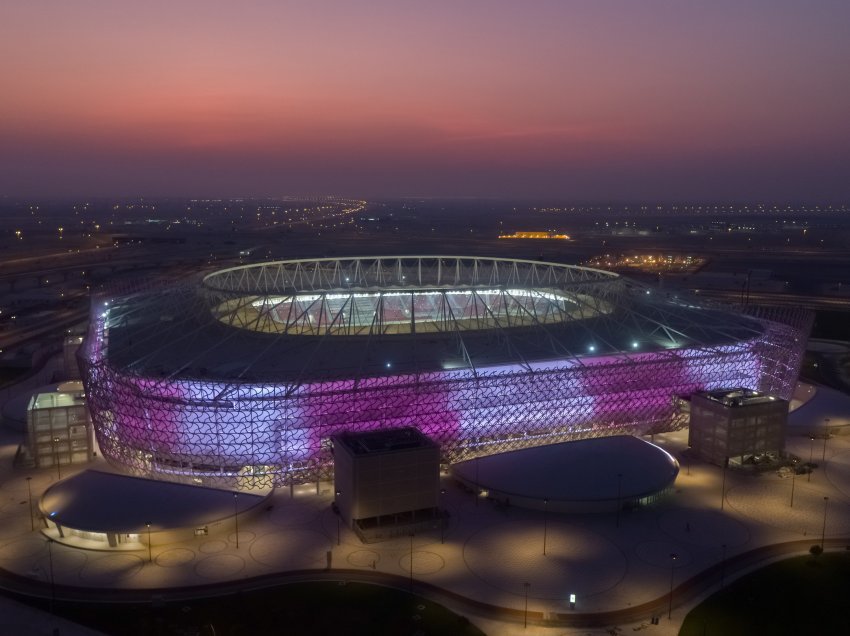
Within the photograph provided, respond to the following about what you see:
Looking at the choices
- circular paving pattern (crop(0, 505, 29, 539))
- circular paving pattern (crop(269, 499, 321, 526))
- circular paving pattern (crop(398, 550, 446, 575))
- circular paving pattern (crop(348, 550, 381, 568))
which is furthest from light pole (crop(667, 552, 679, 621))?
circular paving pattern (crop(0, 505, 29, 539))

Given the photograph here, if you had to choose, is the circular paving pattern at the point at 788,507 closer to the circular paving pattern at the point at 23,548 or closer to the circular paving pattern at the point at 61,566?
the circular paving pattern at the point at 61,566

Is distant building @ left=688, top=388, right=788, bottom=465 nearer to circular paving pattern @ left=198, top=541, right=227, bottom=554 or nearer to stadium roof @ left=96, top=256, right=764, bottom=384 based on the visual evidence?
stadium roof @ left=96, top=256, right=764, bottom=384

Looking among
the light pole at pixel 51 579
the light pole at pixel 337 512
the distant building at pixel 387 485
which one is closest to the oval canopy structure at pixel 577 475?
the distant building at pixel 387 485

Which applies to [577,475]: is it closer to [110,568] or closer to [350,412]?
[350,412]

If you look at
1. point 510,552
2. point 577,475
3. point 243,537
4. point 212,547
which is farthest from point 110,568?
point 577,475

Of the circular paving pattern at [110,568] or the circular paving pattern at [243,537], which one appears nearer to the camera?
the circular paving pattern at [110,568]

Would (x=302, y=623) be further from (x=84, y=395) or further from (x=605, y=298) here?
(x=605, y=298)

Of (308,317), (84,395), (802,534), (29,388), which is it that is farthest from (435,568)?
(29,388)
